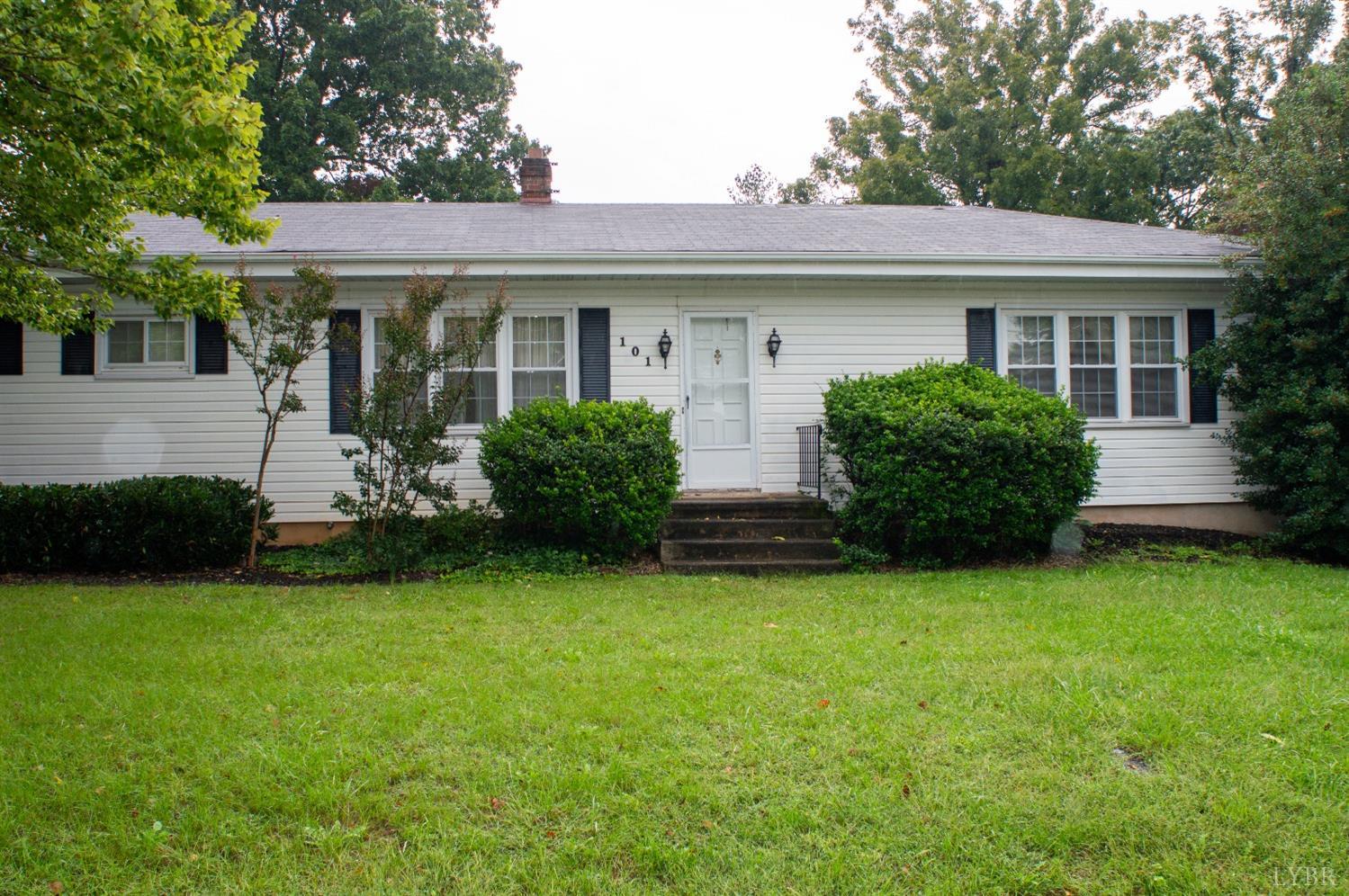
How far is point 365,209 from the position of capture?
1188 cm

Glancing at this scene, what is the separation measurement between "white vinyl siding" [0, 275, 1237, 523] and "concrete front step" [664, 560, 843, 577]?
1807mm

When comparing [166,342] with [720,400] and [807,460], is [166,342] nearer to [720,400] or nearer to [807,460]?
[720,400]

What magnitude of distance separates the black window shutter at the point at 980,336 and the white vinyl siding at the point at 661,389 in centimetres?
7

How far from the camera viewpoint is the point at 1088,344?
1014 centimetres

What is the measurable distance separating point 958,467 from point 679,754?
5.26m

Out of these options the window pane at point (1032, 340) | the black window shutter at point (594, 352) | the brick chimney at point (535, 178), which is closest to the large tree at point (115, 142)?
the black window shutter at point (594, 352)

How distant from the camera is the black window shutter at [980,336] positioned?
9.98 metres

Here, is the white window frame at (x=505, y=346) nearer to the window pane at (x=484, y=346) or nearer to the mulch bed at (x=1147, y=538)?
the window pane at (x=484, y=346)

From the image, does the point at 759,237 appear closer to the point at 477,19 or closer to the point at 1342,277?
the point at 1342,277

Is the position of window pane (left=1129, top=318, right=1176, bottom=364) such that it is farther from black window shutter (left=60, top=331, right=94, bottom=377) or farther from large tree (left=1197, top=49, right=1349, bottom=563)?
black window shutter (left=60, top=331, right=94, bottom=377)

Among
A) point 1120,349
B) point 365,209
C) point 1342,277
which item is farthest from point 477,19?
point 1342,277

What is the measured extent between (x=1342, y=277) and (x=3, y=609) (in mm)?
11903

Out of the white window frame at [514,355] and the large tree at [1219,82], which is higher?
the large tree at [1219,82]

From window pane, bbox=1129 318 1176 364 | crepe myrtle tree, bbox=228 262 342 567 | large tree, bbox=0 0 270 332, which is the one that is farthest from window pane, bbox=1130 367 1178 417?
large tree, bbox=0 0 270 332
